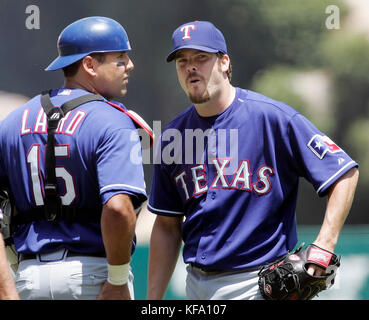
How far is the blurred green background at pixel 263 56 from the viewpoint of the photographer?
4.93 metres

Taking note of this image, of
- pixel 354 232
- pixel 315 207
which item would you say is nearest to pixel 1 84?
Result: pixel 315 207

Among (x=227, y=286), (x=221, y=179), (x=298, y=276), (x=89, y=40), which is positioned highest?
(x=89, y=40)

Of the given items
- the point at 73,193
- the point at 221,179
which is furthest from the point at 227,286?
the point at 73,193

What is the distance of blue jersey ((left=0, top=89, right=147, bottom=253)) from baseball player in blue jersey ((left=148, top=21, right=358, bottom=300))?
35 centimetres

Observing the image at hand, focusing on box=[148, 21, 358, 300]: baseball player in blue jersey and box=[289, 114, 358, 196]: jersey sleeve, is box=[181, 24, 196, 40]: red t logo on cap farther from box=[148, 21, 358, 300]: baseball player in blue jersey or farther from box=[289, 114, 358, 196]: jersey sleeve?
box=[289, 114, 358, 196]: jersey sleeve

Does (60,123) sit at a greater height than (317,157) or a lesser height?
greater

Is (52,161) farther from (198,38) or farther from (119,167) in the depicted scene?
(198,38)

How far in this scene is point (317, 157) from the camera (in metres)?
2.77

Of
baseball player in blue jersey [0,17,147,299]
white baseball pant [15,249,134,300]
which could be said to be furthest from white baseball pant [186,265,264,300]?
white baseball pant [15,249,134,300]

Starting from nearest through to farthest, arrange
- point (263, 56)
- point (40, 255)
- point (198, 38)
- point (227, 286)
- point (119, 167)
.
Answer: point (119, 167) < point (40, 255) < point (227, 286) < point (198, 38) < point (263, 56)

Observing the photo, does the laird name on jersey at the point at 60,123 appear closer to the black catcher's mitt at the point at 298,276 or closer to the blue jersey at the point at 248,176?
the blue jersey at the point at 248,176

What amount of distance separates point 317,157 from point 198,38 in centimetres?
77

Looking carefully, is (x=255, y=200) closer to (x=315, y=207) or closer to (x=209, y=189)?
(x=209, y=189)
